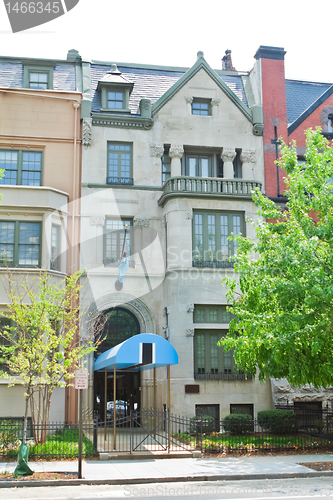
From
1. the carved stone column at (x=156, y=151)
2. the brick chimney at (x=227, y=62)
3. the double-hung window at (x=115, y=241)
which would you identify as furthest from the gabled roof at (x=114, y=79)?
the brick chimney at (x=227, y=62)

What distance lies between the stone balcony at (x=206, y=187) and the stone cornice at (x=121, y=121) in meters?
3.41

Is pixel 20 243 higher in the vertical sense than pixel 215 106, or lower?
lower

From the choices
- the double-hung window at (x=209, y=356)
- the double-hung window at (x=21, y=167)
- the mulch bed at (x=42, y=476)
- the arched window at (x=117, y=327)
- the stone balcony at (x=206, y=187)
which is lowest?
the mulch bed at (x=42, y=476)

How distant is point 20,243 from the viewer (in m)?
23.2

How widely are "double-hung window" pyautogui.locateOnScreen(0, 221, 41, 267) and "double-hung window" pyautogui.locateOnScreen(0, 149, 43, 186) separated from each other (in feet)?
7.22

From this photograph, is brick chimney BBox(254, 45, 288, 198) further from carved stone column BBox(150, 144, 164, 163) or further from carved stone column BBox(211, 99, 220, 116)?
carved stone column BBox(150, 144, 164, 163)

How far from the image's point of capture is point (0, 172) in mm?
16594

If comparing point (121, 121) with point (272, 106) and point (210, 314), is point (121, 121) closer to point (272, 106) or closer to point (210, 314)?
point (272, 106)

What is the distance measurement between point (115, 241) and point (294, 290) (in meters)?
11.0

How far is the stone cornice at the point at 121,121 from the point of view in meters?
25.9

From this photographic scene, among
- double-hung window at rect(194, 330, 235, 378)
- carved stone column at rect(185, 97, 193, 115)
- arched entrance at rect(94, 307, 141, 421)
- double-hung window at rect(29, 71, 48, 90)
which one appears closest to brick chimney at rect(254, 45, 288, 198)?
carved stone column at rect(185, 97, 193, 115)

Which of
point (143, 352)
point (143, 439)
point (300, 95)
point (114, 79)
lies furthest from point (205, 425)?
point (300, 95)

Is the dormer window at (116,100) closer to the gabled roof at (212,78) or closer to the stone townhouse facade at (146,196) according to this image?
the stone townhouse facade at (146,196)

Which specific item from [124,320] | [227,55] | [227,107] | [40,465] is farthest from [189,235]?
[227,55]
